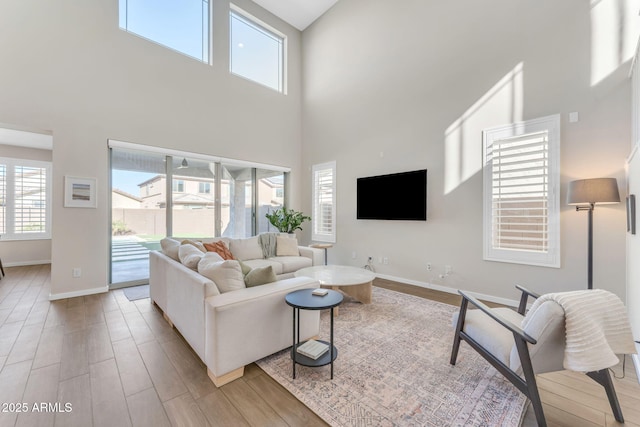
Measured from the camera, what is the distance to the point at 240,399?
1.78 meters

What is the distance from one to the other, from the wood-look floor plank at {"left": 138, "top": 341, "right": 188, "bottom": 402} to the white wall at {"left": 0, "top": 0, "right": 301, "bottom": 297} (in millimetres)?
2573

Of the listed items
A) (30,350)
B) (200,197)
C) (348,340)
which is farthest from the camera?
(200,197)

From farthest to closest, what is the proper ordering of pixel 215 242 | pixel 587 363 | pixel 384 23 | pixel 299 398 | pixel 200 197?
pixel 200 197 → pixel 384 23 → pixel 215 242 → pixel 299 398 → pixel 587 363

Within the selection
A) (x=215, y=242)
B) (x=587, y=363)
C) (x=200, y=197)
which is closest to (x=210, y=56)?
(x=200, y=197)

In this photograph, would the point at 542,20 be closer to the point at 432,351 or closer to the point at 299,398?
the point at 432,351

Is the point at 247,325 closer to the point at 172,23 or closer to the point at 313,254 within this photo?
the point at 313,254

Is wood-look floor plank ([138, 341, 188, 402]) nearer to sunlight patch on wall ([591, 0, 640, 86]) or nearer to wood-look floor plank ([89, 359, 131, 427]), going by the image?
wood-look floor plank ([89, 359, 131, 427])

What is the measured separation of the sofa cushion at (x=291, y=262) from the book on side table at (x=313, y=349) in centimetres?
214

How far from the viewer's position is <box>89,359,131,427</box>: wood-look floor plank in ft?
5.19

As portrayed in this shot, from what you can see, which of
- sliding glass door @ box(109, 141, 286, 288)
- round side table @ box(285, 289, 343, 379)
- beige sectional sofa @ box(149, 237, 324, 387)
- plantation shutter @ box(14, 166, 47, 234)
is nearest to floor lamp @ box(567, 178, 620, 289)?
round side table @ box(285, 289, 343, 379)

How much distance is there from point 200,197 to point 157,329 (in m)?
3.12

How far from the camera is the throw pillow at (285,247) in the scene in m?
4.76

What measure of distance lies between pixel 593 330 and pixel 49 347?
4.12m

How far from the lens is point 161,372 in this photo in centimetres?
206
